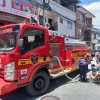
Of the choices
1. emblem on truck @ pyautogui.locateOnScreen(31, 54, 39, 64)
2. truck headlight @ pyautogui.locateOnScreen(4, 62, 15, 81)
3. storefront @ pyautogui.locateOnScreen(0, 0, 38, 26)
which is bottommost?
truck headlight @ pyautogui.locateOnScreen(4, 62, 15, 81)

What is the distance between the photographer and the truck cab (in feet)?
10.7

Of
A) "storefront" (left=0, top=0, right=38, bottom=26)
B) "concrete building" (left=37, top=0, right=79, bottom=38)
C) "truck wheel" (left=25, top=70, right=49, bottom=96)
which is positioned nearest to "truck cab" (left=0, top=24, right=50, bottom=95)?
"truck wheel" (left=25, top=70, right=49, bottom=96)

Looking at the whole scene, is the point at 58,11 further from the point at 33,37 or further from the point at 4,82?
the point at 4,82

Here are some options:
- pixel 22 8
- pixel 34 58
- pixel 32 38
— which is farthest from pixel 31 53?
pixel 22 8

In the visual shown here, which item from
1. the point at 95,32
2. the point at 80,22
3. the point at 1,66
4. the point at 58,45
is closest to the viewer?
the point at 1,66

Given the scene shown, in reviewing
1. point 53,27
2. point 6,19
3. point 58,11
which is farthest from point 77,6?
point 6,19

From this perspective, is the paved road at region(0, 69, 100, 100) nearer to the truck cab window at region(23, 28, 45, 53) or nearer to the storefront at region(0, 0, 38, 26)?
Result: the truck cab window at region(23, 28, 45, 53)

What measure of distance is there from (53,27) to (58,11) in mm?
2211

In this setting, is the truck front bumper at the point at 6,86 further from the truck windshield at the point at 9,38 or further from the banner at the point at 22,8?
the banner at the point at 22,8

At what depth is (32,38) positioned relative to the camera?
154 inches

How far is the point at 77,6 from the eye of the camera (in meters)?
20.1

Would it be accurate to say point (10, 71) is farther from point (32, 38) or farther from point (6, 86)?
point (32, 38)

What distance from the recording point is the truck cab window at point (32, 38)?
12.0 feet

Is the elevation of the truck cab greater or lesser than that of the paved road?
greater
